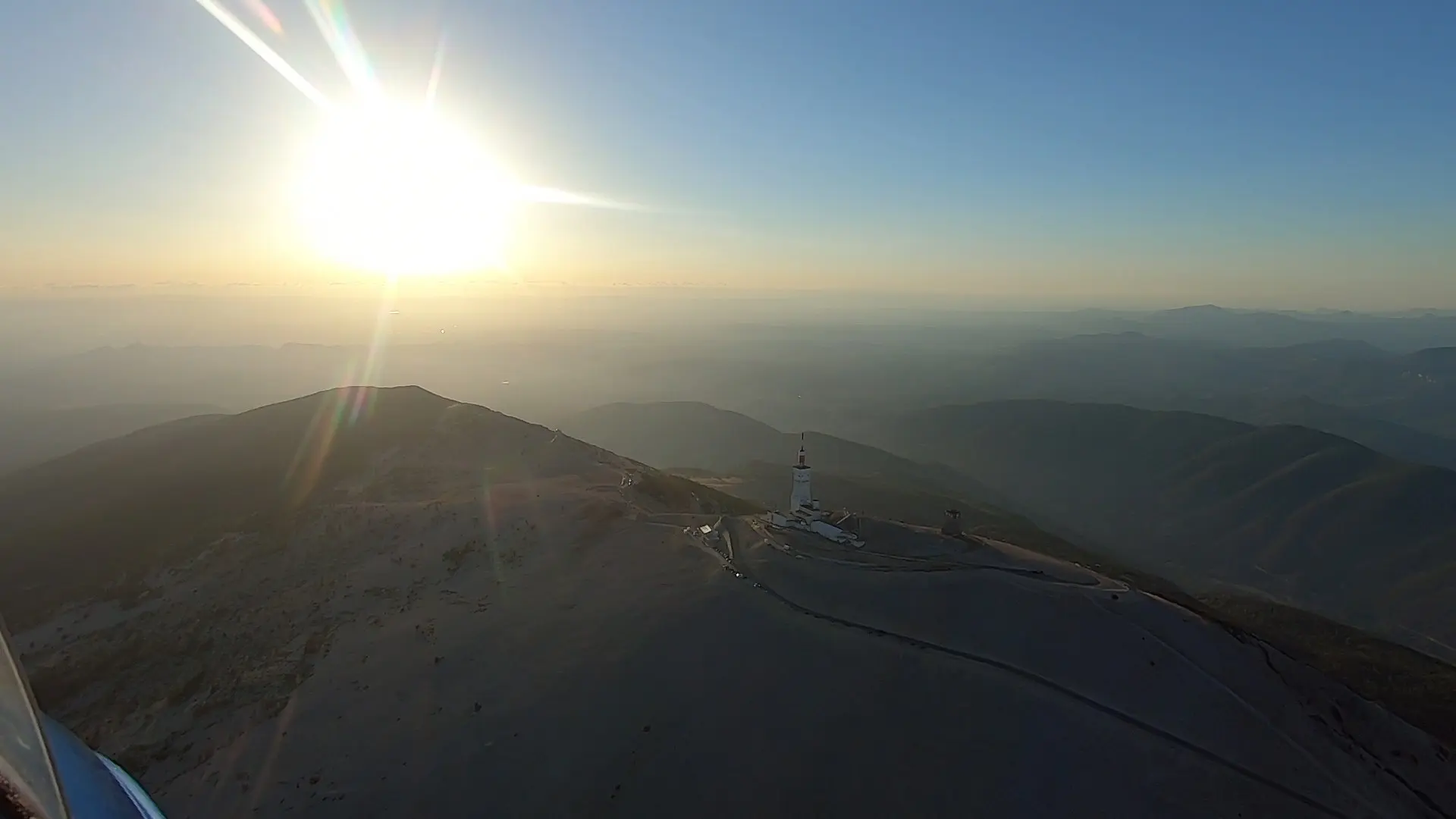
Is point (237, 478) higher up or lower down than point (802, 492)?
lower down

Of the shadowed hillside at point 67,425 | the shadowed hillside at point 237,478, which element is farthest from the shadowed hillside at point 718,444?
the shadowed hillside at point 67,425

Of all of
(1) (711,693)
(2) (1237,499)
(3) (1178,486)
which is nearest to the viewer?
(1) (711,693)

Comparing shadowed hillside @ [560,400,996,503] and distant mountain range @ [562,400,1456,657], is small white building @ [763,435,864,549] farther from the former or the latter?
shadowed hillside @ [560,400,996,503]

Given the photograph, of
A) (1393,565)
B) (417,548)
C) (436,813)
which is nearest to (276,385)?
(417,548)

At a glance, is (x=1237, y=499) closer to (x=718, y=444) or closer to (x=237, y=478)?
(x=718, y=444)

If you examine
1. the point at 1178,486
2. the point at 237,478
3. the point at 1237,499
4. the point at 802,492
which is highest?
the point at 802,492

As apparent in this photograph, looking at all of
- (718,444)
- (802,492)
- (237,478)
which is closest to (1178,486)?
(718,444)

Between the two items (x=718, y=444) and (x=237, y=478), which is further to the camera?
(x=718, y=444)

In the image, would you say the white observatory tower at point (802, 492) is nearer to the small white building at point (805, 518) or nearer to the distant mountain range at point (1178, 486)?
the small white building at point (805, 518)

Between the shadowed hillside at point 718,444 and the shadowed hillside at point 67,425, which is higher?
the shadowed hillside at point 718,444

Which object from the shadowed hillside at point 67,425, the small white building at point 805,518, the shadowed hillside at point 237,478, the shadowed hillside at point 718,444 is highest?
the small white building at point 805,518

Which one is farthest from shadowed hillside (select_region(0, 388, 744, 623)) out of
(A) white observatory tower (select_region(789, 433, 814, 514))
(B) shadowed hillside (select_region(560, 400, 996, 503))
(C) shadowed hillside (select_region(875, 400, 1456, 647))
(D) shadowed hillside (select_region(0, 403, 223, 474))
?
(D) shadowed hillside (select_region(0, 403, 223, 474))

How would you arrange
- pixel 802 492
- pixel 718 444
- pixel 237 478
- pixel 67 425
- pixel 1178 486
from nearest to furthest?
pixel 802 492
pixel 237 478
pixel 1178 486
pixel 718 444
pixel 67 425
